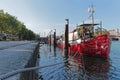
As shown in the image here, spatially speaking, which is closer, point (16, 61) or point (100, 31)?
point (16, 61)

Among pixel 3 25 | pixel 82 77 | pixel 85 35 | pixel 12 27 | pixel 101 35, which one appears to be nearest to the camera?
pixel 82 77

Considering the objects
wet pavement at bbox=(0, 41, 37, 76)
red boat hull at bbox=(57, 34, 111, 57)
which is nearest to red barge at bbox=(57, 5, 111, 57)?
red boat hull at bbox=(57, 34, 111, 57)

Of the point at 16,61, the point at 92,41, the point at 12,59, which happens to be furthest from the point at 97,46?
the point at 16,61

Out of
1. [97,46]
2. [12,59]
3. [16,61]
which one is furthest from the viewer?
[97,46]

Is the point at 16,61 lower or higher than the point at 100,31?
lower

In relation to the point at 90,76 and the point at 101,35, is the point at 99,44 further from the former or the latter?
the point at 90,76

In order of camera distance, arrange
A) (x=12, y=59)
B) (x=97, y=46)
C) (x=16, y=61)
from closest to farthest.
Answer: (x=16, y=61) < (x=12, y=59) < (x=97, y=46)

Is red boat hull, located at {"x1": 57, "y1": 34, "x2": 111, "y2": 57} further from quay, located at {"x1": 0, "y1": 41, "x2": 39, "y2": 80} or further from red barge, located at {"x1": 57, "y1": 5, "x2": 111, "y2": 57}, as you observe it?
quay, located at {"x1": 0, "y1": 41, "x2": 39, "y2": 80}

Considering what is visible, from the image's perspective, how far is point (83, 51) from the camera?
35094mm

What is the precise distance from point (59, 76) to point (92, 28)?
21047mm

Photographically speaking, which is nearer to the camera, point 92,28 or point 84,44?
point 84,44

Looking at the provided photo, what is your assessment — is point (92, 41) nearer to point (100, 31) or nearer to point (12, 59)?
point (100, 31)

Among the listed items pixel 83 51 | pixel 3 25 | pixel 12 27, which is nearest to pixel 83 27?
pixel 83 51

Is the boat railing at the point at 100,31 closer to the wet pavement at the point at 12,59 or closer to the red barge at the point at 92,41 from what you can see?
the red barge at the point at 92,41
